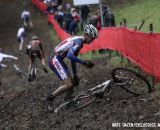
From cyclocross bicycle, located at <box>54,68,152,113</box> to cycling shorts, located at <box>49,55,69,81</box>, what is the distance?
611 millimetres

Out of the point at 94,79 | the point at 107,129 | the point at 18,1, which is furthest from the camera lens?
the point at 18,1

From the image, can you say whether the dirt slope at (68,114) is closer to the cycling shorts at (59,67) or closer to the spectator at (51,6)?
the cycling shorts at (59,67)

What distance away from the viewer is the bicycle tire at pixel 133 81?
1168 centimetres

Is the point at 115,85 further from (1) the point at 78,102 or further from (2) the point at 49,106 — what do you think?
(2) the point at 49,106

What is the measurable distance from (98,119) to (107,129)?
1.02 metres

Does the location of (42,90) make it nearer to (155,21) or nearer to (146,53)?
(146,53)

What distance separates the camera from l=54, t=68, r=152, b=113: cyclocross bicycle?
11.7 metres

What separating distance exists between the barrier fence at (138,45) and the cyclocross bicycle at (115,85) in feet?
2.90

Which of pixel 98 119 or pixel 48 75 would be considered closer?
pixel 98 119

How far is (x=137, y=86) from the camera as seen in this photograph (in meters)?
11.9

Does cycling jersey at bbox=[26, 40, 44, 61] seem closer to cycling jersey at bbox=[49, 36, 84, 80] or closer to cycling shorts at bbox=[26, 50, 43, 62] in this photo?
cycling shorts at bbox=[26, 50, 43, 62]

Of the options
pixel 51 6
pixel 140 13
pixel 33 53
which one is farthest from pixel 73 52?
pixel 51 6

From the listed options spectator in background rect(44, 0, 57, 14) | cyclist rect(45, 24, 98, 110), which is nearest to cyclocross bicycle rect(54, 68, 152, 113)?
cyclist rect(45, 24, 98, 110)

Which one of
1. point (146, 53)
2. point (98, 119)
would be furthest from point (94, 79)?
point (98, 119)
